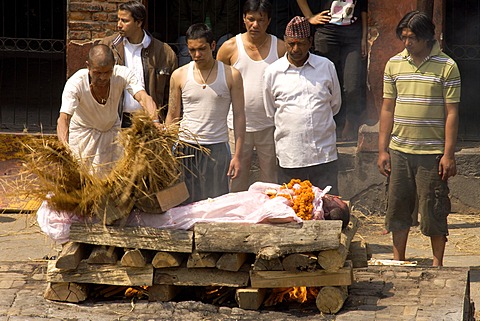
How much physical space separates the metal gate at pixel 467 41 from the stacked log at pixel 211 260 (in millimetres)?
5465

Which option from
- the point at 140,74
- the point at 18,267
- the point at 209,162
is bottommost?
the point at 18,267

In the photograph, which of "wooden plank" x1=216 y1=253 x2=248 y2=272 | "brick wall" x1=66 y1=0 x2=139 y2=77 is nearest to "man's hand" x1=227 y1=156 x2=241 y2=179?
"wooden plank" x1=216 y1=253 x2=248 y2=272

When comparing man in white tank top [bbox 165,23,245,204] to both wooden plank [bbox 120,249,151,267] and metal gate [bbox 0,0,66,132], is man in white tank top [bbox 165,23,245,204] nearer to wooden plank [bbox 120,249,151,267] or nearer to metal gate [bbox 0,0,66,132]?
wooden plank [bbox 120,249,151,267]

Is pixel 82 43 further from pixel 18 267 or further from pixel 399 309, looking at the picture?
pixel 399 309

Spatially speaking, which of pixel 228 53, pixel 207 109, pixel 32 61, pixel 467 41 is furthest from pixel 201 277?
pixel 32 61

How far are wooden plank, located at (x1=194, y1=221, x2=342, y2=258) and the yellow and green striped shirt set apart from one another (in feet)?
6.18

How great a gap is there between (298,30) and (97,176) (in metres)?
2.35

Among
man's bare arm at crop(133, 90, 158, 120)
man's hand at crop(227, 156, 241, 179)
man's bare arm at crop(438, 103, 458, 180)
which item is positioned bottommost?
man's hand at crop(227, 156, 241, 179)

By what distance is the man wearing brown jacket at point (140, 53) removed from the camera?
8.25 metres

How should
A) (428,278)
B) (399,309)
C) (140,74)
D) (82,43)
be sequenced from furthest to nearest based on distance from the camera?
(82,43) < (140,74) < (428,278) < (399,309)

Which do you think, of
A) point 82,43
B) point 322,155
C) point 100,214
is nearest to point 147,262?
point 100,214

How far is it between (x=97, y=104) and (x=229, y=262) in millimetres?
1909

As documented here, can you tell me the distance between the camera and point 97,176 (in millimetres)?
5980

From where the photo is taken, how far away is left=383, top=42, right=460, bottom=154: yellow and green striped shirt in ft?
24.2
